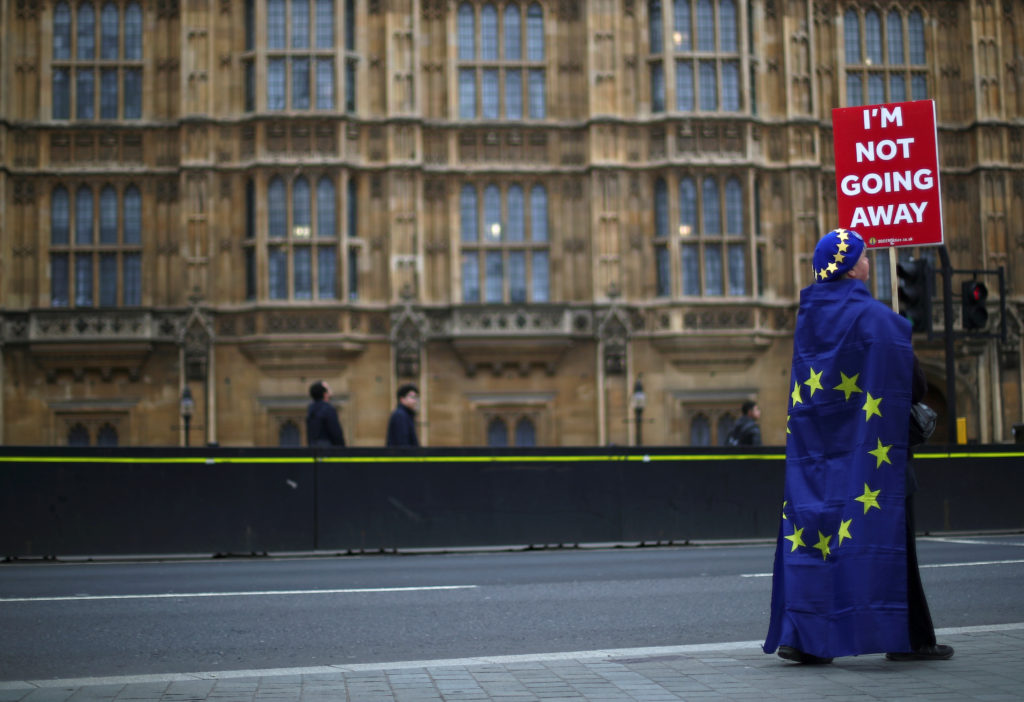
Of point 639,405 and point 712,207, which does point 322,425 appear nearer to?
point 639,405

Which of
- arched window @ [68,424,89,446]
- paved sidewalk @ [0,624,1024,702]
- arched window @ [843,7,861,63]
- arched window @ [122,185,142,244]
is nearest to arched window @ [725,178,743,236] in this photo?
arched window @ [843,7,861,63]

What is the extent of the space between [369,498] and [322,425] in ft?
5.20

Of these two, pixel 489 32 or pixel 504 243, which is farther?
pixel 489 32

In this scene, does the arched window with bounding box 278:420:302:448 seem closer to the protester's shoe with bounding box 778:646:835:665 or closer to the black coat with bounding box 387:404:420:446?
the black coat with bounding box 387:404:420:446

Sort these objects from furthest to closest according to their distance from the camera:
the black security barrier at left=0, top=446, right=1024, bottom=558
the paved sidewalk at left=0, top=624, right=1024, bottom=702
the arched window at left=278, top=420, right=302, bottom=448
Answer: the arched window at left=278, top=420, right=302, bottom=448 → the black security barrier at left=0, top=446, right=1024, bottom=558 → the paved sidewalk at left=0, top=624, right=1024, bottom=702

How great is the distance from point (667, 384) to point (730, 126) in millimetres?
5931

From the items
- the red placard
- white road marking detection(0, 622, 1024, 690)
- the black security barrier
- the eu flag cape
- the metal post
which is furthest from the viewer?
the metal post

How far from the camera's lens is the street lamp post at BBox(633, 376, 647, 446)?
90.6 feet

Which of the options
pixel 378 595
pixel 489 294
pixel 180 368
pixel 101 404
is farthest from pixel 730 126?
pixel 378 595

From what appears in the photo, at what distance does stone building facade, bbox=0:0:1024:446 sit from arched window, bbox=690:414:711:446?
67mm

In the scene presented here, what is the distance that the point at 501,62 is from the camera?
95.6 ft

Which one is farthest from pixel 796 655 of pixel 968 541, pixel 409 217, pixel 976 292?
pixel 409 217

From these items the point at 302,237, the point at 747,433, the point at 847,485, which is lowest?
the point at 847,485

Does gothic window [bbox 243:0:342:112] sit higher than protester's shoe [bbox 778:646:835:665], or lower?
higher
